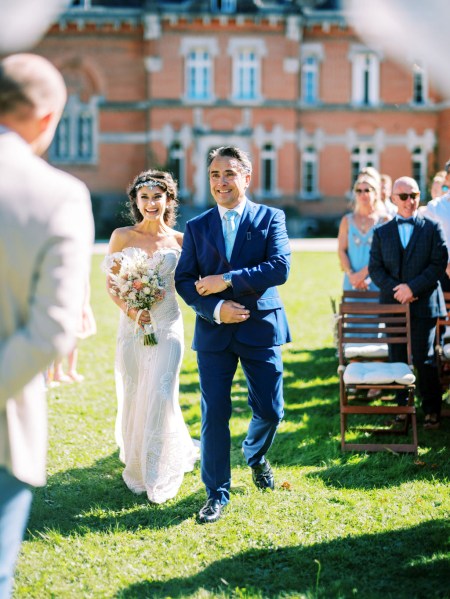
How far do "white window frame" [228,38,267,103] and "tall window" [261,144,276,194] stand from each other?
2.34m

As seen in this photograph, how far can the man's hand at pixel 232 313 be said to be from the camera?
5.13 meters

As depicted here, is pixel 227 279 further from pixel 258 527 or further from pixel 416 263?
pixel 416 263

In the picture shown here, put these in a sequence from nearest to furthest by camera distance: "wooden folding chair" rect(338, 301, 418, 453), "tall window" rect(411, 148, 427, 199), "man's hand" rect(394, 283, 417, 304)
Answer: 1. "wooden folding chair" rect(338, 301, 418, 453)
2. "man's hand" rect(394, 283, 417, 304)
3. "tall window" rect(411, 148, 427, 199)

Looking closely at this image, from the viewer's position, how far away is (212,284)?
5156 mm

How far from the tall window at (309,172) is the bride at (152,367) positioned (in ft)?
106

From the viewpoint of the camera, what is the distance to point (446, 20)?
Answer: 2.62 m

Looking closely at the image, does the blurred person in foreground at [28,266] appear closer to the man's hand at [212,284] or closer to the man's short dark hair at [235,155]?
the man's hand at [212,284]

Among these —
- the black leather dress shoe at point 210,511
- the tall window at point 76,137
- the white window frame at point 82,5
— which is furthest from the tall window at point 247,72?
the black leather dress shoe at point 210,511

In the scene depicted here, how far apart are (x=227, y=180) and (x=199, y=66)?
33.1 metres

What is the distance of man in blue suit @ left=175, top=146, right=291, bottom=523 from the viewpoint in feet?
17.2

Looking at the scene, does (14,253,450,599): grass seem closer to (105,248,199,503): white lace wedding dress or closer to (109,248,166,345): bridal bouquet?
(105,248,199,503): white lace wedding dress

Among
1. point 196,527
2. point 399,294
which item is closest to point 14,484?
point 196,527

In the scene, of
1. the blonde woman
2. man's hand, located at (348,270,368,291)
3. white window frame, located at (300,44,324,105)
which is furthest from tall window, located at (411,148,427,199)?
man's hand, located at (348,270,368,291)

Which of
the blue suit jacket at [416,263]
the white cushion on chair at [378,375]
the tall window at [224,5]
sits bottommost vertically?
the white cushion on chair at [378,375]
